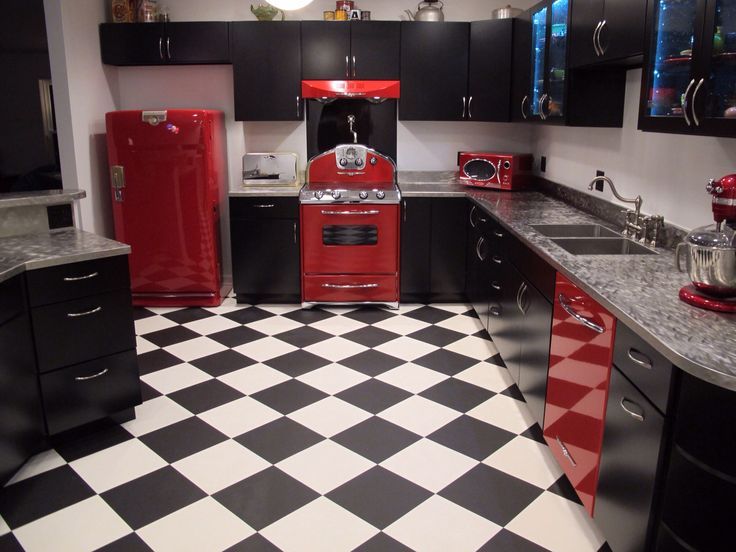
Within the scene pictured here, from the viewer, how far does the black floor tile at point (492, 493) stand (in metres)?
2.21

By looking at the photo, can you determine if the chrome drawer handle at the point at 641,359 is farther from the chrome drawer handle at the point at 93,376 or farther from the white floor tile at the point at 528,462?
the chrome drawer handle at the point at 93,376

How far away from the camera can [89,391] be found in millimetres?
2652

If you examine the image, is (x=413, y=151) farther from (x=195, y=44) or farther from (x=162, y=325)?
(x=162, y=325)

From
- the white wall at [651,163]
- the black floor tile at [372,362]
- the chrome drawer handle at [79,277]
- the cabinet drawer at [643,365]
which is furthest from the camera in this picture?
the black floor tile at [372,362]

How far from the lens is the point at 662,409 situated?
1558 millimetres

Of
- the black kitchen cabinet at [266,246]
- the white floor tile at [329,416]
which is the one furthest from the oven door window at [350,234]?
the white floor tile at [329,416]

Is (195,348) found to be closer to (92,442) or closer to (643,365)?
(92,442)

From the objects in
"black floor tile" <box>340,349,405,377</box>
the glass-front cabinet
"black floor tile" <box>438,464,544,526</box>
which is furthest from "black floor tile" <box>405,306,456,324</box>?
the glass-front cabinet

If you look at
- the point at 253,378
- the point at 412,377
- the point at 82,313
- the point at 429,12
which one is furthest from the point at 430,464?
the point at 429,12

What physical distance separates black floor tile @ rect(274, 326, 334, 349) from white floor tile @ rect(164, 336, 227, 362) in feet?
1.31

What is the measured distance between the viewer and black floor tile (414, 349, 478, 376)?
3.43 meters

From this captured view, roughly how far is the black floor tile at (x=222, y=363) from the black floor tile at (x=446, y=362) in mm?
1005

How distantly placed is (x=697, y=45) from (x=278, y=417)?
224 centimetres

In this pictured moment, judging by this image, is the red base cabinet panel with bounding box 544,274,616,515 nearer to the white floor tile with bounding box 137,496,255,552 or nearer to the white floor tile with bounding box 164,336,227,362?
the white floor tile with bounding box 137,496,255,552
